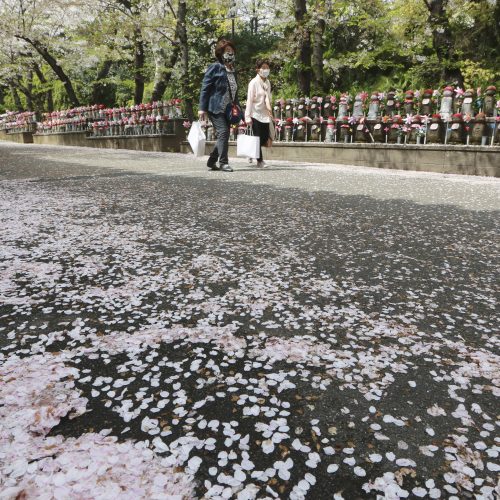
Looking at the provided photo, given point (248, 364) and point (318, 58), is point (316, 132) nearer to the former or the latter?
point (318, 58)

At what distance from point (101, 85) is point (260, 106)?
21.6 metres

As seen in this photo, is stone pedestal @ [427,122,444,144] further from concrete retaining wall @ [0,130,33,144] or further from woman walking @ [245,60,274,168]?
concrete retaining wall @ [0,130,33,144]

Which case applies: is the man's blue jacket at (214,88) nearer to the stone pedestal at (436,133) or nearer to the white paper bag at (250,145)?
the white paper bag at (250,145)

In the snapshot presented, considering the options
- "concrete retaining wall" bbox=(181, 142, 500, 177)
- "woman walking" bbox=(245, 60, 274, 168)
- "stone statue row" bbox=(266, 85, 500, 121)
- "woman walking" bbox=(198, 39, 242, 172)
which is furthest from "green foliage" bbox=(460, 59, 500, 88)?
"woman walking" bbox=(198, 39, 242, 172)

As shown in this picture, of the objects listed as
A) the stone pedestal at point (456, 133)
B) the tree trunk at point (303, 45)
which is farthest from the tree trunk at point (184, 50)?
the stone pedestal at point (456, 133)

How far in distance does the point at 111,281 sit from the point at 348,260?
133 cm

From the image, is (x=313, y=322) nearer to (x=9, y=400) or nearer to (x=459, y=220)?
(x=9, y=400)

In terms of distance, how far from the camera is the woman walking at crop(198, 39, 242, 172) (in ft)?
26.8

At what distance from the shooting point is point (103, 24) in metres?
19.6

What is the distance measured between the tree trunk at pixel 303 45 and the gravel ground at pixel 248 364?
40.7 ft

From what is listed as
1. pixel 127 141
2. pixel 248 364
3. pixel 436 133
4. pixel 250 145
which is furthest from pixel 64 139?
pixel 248 364

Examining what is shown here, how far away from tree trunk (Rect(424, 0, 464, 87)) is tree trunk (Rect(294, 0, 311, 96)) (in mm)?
3355

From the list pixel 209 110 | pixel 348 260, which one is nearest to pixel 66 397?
pixel 348 260

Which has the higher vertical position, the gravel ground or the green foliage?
the green foliage
